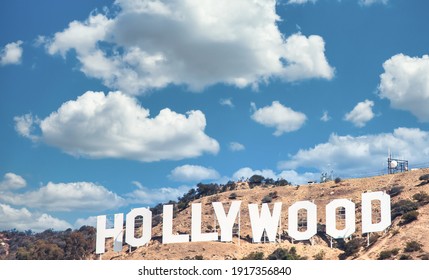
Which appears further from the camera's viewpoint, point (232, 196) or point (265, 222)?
point (232, 196)

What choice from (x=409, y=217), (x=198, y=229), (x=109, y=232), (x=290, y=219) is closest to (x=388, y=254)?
(x=290, y=219)

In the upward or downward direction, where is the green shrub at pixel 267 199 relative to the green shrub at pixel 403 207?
upward

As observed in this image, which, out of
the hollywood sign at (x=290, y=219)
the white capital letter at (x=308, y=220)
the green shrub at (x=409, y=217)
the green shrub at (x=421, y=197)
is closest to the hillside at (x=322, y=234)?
the green shrub at (x=421, y=197)

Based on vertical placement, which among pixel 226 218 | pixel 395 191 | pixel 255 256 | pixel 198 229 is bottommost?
pixel 255 256

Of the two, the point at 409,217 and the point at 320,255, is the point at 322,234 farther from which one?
the point at 409,217

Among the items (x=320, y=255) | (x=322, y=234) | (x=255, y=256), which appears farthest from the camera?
(x=322, y=234)

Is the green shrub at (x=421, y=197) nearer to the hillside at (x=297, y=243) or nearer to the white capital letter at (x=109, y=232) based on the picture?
the hillside at (x=297, y=243)

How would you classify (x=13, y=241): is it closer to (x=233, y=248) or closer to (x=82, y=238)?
(x=82, y=238)

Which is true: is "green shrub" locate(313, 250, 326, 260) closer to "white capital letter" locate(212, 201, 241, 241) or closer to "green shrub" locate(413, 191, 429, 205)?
"white capital letter" locate(212, 201, 241, 241)
